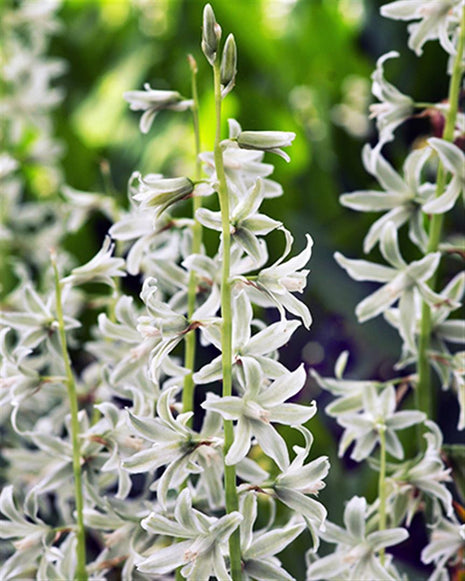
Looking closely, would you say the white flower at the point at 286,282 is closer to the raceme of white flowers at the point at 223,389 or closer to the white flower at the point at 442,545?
the raceme of white flowers at the point at 223,389

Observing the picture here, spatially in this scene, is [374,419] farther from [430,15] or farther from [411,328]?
[430,15]

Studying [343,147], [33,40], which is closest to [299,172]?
[343,147]

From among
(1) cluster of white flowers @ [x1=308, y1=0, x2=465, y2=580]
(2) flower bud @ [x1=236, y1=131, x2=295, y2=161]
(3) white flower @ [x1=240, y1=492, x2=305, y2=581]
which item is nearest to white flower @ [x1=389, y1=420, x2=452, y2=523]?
(1) cluster of white flowers @ [x1=308, y1=0, x2=465, y2=580]

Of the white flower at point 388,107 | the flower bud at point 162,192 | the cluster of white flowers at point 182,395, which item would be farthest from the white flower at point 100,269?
the white flower at point 388,107

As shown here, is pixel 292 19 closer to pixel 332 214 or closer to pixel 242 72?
pixel 242 72

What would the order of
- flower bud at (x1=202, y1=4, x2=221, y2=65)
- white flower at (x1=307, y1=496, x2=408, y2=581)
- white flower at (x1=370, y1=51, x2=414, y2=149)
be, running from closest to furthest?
flower bud at (x1=202, y1=4, x2=221, y2=65)
white flower at (x1=307, y1=496, x2=408, y2=581)
white flower at (x1=370, y1=51, x2=414, y2=149)


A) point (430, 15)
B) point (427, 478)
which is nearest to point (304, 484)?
point (427, 478)

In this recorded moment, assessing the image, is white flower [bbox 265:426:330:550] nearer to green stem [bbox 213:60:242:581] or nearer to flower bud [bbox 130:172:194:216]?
green stem [bbox 213:60:242:581]
